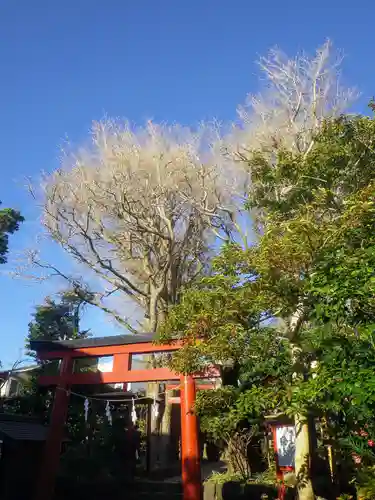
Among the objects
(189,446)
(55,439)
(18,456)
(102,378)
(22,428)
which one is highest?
(102,378)

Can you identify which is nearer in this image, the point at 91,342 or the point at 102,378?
the point at 102,378

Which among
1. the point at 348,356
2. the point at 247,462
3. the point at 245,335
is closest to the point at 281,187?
the point at 245,335

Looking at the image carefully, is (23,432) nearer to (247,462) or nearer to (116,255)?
(247,462)

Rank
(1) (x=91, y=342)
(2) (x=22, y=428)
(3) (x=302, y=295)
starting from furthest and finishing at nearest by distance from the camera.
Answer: (1) (x=91, y=342)
(2) (x=22, y=428)
(3) (x=302, y=295)

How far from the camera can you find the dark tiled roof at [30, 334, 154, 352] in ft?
37.8

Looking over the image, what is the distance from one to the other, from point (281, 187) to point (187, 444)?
6.93 m

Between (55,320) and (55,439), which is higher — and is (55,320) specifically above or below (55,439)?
above

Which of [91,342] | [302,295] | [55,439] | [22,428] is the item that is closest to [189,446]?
[55,439]

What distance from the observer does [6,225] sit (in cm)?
1670

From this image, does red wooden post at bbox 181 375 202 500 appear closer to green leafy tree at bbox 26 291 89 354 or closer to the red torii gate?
the red torii gate

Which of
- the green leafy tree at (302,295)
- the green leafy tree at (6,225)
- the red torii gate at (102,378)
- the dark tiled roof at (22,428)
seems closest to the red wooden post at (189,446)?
the red torii gate at (102,378)

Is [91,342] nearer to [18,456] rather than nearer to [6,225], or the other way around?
[18,456]

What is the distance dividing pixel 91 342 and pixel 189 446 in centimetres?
405

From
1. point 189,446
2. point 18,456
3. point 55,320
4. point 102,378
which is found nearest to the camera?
point 189,446
